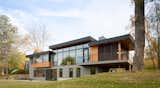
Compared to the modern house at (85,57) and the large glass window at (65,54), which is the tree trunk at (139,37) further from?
the large glass window at (65,54)

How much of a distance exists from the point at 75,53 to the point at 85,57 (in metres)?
2.63

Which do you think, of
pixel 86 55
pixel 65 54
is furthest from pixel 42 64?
pixel 86 55

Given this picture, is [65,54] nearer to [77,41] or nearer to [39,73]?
[77,41]

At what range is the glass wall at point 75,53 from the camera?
1366 inches

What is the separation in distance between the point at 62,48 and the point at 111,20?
867cm

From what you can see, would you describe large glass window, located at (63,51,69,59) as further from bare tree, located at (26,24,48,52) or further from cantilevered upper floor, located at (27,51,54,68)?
bare tree, located at (26,24,48,52)

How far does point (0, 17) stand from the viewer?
126ft

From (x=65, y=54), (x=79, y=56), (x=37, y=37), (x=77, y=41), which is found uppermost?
(x=37, y=37)

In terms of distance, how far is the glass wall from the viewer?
34.7m

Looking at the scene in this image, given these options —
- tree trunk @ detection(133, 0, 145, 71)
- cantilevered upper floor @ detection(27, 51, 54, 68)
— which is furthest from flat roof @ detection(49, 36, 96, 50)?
tree trunk @ detection(133, 0, 145, 71)

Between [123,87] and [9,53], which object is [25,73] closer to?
[9,53]

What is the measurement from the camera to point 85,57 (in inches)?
1362

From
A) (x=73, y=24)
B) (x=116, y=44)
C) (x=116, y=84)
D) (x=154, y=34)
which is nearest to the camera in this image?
(x=116, y=84)

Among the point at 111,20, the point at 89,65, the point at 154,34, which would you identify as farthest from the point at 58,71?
the point at 154,34
